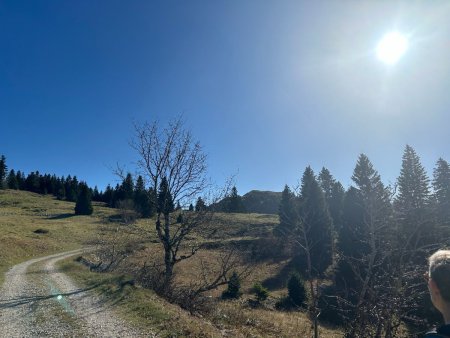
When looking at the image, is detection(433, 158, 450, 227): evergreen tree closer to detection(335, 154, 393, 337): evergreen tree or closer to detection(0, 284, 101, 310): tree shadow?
detection(335, 154, 393, 337): evergreen tree

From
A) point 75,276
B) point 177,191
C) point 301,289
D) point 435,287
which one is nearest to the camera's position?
point 435,287

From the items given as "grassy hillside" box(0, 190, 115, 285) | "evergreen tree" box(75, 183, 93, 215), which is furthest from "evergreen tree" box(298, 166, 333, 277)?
"evergreen tree" box(75, 183, 93, 215)

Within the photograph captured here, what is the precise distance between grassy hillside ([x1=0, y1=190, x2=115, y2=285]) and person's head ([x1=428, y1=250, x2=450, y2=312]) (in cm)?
2262

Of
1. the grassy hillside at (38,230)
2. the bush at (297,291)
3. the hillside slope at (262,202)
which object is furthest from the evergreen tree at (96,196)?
the bush at (297,291)

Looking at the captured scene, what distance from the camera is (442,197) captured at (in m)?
41.1

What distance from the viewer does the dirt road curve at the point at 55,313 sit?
388 inches

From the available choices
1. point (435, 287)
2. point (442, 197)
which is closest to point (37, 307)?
point (435, 287)

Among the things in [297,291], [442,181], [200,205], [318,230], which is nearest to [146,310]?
[200,205]

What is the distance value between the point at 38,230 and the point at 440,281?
57.5 m

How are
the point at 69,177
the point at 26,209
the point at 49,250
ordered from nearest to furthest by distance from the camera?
the point at 49,250 → the point at 26,209 → the point at 69,177

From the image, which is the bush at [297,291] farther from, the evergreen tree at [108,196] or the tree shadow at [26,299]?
the evergreen tree at [108,196]

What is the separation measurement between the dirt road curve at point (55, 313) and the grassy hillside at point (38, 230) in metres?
4.60

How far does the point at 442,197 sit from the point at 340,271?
21021 millimetres

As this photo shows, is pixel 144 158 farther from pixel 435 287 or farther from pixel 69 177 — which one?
pixel 69 177
